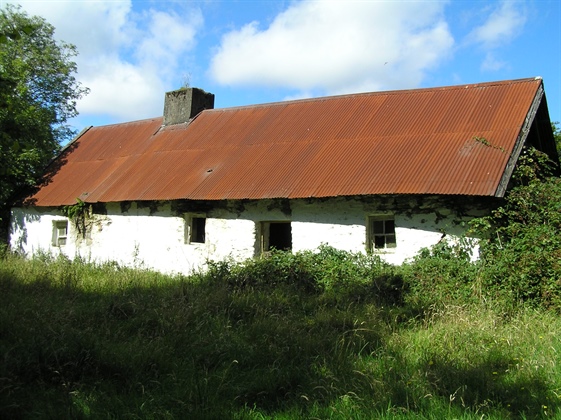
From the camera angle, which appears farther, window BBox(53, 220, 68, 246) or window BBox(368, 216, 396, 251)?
window BBox(53, 220, 68, 246)

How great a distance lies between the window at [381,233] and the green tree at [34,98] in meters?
11.1

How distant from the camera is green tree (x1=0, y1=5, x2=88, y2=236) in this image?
17.1 meters

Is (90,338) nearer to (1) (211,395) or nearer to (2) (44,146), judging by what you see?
(1) (211,395)

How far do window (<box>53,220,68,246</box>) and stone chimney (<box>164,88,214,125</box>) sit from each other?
4.83 metres

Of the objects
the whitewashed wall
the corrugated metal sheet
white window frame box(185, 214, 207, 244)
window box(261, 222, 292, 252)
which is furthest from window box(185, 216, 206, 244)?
window box(261, 222, 292, 252)

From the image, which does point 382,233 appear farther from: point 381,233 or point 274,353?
point 274,353

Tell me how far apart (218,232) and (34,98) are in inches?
623

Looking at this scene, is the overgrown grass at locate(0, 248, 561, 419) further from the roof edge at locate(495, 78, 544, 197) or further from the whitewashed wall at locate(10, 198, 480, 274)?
the roof edge at locate(495, 78, 544, 197)

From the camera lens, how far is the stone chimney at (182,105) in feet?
57.4

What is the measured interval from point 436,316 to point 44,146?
59.5ft

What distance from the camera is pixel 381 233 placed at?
1128 centimetres

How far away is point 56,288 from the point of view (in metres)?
8.88

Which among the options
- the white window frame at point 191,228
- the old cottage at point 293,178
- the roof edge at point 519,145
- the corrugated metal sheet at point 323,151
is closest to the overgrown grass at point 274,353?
the roof edge at point 519,145

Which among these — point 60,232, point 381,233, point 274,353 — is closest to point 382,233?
point 381,233
